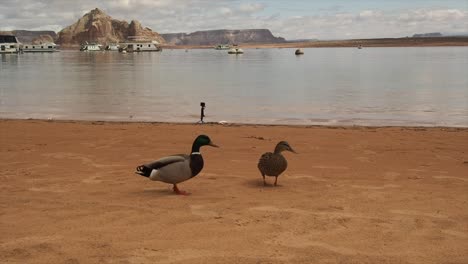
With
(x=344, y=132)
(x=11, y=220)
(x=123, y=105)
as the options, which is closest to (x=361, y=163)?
(x=344, y=132)

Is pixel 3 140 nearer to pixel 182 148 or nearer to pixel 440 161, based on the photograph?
pixel 182 148

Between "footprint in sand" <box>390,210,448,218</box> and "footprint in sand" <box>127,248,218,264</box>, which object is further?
"footprint in sand" <box>390,210,448,218</box>

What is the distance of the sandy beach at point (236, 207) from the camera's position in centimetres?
531

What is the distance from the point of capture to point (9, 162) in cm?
1035

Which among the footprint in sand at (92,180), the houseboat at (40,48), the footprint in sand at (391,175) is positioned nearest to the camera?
the footprint in sand at (92,180)

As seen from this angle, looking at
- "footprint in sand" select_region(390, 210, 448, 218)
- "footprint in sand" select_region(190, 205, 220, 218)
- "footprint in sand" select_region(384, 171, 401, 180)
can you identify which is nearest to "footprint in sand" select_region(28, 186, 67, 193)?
"footprint in sand" select_region(190, 205, 220, 218)

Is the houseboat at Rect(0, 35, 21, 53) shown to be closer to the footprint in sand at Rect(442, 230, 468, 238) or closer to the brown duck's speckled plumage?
the brown duck's speckled plumage

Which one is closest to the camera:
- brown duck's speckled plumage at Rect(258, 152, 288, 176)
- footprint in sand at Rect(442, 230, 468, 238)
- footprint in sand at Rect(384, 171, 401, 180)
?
footprint in sand at Rect(442, 230, 468, 238)

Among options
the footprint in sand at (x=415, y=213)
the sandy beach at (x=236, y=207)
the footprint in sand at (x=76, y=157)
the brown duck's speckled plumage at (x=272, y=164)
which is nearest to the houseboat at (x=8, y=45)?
the sandy beach at (x=236, y=207)

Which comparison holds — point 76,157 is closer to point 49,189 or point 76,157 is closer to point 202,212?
point 49,189

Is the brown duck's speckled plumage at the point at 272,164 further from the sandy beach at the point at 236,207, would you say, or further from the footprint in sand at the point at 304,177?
the footprint in sand at the point at 304,177

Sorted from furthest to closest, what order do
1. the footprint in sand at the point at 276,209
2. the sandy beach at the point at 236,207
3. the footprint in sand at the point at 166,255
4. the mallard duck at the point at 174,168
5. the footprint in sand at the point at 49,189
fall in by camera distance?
the footprint in sand at the point at 49,189
the mallard duck at the point at 174,168
the footprint in sand at the point at 276,209
the sandy beach at the point at 236,207
the footprint in sand at the point at 166,255

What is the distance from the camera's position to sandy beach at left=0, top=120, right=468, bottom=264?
5309mm

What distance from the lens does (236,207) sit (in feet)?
22.9
